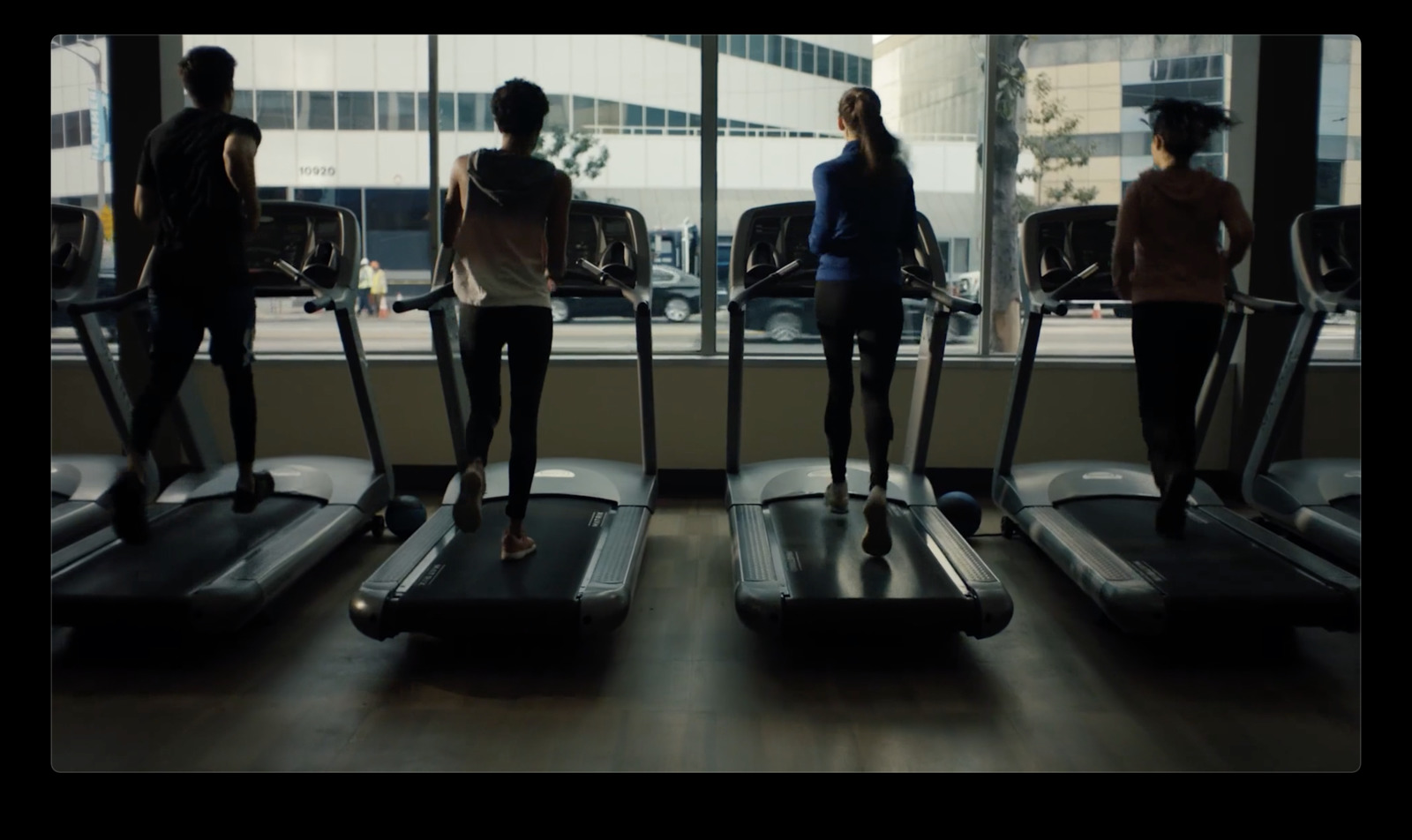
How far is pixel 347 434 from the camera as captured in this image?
519 centimetres

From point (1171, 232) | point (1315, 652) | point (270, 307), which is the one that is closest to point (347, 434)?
point (270, 307)

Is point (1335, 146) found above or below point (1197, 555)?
above

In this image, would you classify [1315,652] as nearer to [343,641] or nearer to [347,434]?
[343,641]

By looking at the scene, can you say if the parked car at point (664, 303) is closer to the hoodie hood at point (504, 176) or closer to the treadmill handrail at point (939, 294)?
the treadmill handrail at point (939, 294)

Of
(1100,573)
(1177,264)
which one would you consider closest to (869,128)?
(1177,264)

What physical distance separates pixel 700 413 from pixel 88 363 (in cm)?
253

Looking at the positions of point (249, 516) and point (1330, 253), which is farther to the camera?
point (1330, 253)

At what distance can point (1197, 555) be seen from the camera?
11.3 ft

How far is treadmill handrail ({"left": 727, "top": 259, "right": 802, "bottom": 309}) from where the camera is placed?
384 centimetres

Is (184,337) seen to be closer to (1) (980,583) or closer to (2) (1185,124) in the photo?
(1) (980,583)

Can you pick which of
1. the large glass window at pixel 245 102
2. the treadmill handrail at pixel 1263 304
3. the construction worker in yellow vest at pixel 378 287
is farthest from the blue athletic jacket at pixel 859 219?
the large glass window at pixel 245 102

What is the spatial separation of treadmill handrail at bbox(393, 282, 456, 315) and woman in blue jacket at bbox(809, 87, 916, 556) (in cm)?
122
